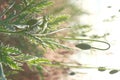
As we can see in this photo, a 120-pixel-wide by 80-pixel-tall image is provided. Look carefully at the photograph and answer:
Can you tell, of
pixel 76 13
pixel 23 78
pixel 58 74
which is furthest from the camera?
pixel 58 74

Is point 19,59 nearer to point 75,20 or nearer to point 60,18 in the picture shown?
point 60,18

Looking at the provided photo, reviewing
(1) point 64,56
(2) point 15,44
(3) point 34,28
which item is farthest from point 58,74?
(3) point 34,28

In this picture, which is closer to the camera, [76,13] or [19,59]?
[19,59]

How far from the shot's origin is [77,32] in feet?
7.18

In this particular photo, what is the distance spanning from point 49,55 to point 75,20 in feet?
1.11

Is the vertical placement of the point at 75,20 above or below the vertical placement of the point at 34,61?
above

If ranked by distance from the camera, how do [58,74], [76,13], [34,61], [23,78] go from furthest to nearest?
1. [58,74]
2. [76,13]
3. [23,78]
4. [34,61]

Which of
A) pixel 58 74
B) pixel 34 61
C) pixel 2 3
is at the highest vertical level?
pixel 2 3

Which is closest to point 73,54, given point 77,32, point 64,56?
point 64,56

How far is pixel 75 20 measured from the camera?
101 inches

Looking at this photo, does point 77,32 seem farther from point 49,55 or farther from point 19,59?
point 19,59

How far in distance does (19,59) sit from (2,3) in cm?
96

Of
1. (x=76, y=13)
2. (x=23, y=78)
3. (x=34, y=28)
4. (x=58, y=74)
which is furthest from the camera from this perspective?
(x=58, y=74)

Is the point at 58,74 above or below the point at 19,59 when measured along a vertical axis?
below
